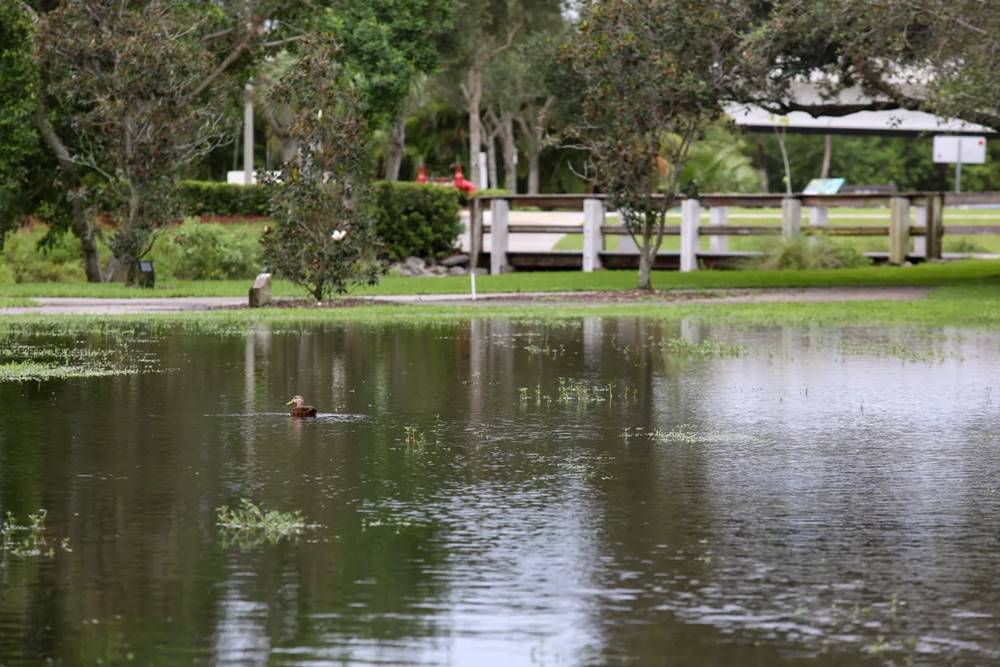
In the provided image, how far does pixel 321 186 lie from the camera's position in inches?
1188

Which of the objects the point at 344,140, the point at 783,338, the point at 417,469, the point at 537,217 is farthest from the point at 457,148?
the point at 417,469

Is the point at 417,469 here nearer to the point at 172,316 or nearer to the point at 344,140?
the point at 172,316

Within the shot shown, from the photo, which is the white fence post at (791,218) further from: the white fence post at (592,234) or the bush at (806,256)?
the white fence post at (592,234)

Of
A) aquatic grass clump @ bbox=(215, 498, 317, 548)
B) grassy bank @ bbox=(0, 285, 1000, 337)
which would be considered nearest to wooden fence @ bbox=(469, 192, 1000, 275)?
grassy bank @ bbox=(0, 285, 1000, 337)

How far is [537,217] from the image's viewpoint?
54062 mm

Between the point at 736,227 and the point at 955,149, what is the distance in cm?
3562

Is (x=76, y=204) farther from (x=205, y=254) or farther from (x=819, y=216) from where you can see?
(x=819, y=216)

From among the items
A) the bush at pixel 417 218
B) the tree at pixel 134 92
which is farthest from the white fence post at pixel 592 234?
the tree at pixel 134 92

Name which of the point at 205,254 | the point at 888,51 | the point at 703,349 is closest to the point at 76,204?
the point at 205,254

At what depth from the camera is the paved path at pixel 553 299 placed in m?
30.2

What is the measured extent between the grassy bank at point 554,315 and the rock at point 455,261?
15.1 m

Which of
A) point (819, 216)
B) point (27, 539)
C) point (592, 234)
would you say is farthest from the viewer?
point (592, 234)

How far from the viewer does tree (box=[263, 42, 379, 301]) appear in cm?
3000

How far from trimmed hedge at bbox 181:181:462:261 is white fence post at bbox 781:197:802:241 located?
8426 millimetres
